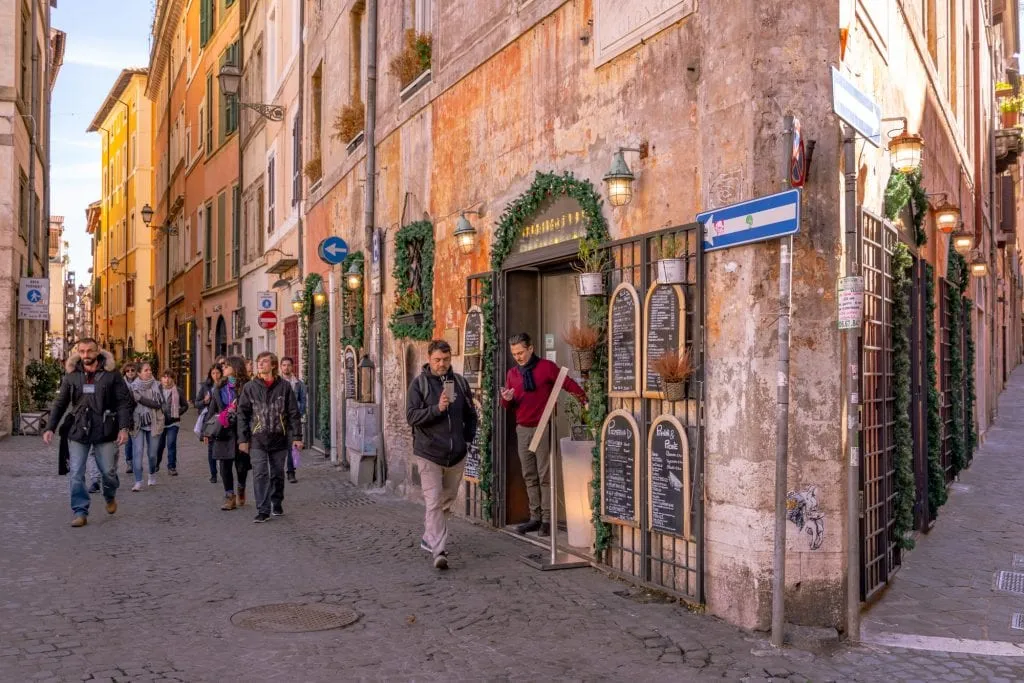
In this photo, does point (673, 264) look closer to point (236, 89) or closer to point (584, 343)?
point (584, 343)

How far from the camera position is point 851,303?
5.84m

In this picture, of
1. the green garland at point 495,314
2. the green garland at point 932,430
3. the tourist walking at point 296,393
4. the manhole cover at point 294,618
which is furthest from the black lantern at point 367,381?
the manhole cover at point 294,618

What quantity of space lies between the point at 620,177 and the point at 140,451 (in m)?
8.70

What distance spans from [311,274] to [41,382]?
8.29m

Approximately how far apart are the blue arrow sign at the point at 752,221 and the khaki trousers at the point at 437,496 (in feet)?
9.93

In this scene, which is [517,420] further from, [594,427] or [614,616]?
[614,616]

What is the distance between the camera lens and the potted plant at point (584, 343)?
7.95 meters

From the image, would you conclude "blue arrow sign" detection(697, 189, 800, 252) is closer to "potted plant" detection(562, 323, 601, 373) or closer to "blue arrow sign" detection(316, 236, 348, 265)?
"potted plant" detection(562, 323, 601, 373)

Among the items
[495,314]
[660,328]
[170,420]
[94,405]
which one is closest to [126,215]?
[170,420]

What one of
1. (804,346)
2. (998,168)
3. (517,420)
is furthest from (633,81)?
(998,168)

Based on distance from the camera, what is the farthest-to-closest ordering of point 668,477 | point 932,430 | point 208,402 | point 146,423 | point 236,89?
1. point 236,89
2. point 146,423
3. point 208,402
4. point 932,430
5. point 668,477

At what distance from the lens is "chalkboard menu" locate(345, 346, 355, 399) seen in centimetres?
1530

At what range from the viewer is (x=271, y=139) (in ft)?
79.5

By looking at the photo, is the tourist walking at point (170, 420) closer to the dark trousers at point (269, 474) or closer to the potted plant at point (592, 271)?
the dark trousers at point (269, 474)
